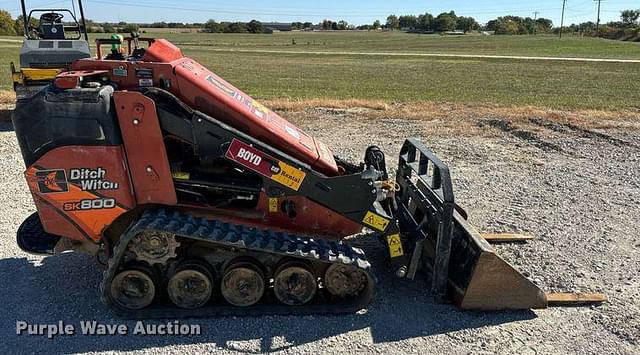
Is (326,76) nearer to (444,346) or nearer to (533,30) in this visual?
(444,346)

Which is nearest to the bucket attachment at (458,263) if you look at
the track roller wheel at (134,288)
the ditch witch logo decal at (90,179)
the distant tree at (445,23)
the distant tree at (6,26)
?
the track roller wheel at (134,288)

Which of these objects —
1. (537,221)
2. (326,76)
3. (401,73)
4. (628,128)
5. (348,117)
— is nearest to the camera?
(537,221)

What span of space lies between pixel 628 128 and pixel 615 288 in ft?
30.9

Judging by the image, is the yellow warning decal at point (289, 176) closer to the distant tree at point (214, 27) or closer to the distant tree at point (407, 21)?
the distant tree at point (214, 27)

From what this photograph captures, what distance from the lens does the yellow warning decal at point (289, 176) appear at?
489cm

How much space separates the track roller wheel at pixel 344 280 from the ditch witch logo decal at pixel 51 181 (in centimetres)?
232

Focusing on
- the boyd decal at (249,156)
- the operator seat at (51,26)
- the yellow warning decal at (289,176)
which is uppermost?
the operator seat at (51,26)

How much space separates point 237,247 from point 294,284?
1.97ft

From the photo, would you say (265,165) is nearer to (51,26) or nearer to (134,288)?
(134,288)

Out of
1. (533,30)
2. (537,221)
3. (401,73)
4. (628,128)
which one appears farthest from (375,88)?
(533,30)

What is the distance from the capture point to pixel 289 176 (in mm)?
4922

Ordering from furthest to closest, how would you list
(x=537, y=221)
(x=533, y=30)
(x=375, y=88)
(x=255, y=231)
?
(x=533, y=30)
(x=375, y=88)
(x=537, y=221)
(x=255, y=231)

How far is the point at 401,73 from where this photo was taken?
31.9m

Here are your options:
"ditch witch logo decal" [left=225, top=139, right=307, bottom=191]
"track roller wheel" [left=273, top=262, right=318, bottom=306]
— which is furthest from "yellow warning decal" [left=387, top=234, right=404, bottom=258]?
"ditch witch logo decal" [left=225, top=139, right=307, bottom=191]
